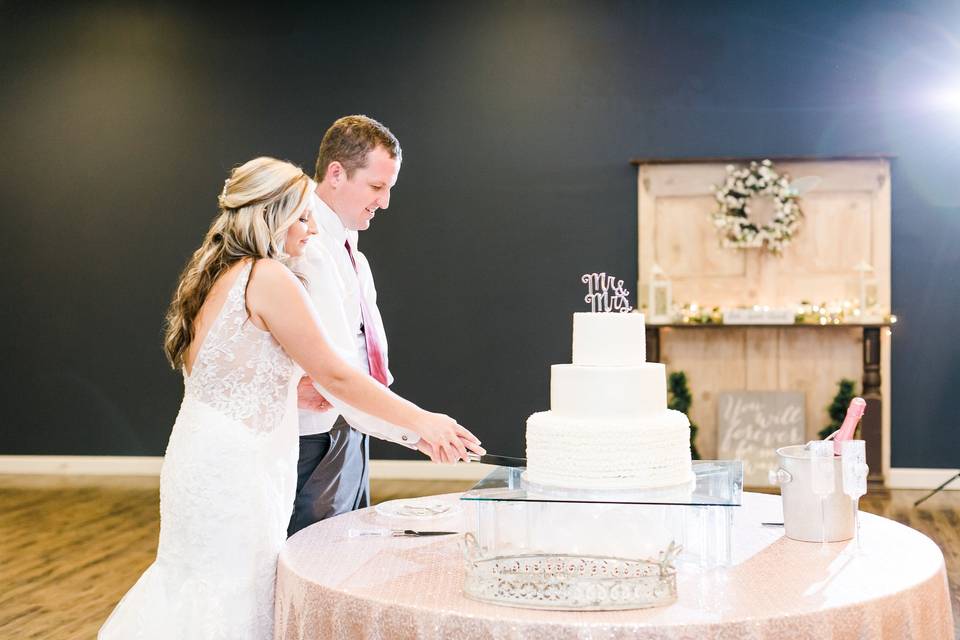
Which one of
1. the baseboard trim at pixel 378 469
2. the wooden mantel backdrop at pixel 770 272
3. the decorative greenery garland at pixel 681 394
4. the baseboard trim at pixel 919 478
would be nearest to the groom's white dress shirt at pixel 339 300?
the baseboard trim at pixel 378 469

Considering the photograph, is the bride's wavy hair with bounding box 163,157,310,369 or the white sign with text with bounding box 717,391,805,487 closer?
the bride's wavy hair with bounding box 163,157,310,369

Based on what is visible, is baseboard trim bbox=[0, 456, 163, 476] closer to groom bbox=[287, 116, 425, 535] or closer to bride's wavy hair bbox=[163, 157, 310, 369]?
groom bbox=[287, 116, 425, 535]

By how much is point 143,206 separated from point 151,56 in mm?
1149

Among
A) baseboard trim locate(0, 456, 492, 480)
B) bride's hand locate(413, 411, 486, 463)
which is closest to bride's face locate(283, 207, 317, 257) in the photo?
bride's hand locate(413, 411, 486, 463)

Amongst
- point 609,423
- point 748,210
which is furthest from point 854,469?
point 748,210

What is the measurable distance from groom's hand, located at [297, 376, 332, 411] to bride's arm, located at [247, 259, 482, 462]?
347 mm

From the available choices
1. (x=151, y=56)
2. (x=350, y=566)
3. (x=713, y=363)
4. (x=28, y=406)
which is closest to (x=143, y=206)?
(x=151, y=56)

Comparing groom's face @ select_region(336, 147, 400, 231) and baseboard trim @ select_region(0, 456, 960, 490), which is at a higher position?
groom's face @ select_region(336, 147, 400, 231)

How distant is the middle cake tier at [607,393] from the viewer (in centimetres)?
197

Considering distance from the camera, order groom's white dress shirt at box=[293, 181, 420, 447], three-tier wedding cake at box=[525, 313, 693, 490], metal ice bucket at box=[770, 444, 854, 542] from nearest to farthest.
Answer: three-tier wedding cake at box=[525, 313, 693, 490] → metal ice bucket at box=[770, 444, 854, 542] → groom's white dress shirt at box=[293, 181, 420, 447]

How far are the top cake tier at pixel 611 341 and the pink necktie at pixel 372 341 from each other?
90 cm

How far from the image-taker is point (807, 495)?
2006mm

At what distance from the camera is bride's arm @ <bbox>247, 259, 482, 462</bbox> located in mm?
2061

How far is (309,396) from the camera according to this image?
2498 millimetres
